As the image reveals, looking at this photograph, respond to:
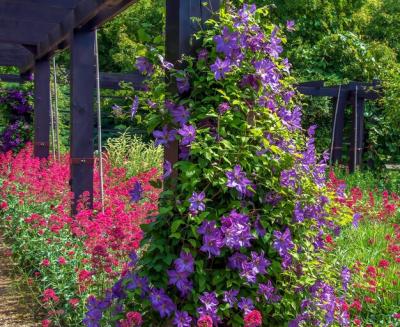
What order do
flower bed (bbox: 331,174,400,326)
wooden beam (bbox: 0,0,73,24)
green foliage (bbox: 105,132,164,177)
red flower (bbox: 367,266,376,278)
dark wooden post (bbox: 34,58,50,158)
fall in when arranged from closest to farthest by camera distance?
red flower (bbox: 367,266,376,278), flower bed (bbox: 331,174,400,326), wooden beam (bbox: 0,0,73,24), dark wooden post (bbox: 34,58,50,158), green foliage (bbox: 105,132,164,177)

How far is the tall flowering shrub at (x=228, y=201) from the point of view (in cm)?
204

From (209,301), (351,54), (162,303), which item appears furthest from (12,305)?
(351,54)

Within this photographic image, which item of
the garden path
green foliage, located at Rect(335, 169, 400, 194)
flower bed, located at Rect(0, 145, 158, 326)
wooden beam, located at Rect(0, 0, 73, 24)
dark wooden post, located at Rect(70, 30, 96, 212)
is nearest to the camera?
flower bed, located at Rect(0, 145, 158, 326)

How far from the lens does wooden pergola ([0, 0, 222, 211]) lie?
2.25 metres

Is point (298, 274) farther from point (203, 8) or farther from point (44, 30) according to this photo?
point (44, 30)

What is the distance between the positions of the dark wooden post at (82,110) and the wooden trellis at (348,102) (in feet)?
17.3

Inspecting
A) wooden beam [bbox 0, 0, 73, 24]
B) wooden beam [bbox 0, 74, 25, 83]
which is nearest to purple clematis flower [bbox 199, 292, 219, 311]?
wooden beam [bbox 0, 0, 73, 24]

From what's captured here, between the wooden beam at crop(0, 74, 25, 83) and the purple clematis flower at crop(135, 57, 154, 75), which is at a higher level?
the wooden beam at crop(0, 74, 25, 83)

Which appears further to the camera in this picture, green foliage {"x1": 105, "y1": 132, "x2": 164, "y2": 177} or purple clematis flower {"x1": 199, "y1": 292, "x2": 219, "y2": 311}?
green foliage {"x1": 105, "y1": 132, "x2": 164, "y2": 177}

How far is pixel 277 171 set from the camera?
223 centimetres

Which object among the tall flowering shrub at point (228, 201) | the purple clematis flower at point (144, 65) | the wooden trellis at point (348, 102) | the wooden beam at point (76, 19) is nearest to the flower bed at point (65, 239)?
the tall flowering shrub at point (228, 201)

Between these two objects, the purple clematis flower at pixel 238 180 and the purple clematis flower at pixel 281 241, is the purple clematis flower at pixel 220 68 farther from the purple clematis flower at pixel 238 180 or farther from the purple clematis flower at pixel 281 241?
the purple clematis flower at pixel 281 241

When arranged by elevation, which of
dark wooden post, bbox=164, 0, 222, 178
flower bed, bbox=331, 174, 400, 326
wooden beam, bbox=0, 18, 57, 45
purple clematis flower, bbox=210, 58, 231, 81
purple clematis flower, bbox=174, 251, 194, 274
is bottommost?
flower bed, bbox=331, 174, 400, 326

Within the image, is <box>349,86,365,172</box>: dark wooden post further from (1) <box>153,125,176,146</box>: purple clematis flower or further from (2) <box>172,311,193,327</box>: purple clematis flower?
(2) <box>172,311,193,327</box>: purple clematis flower
